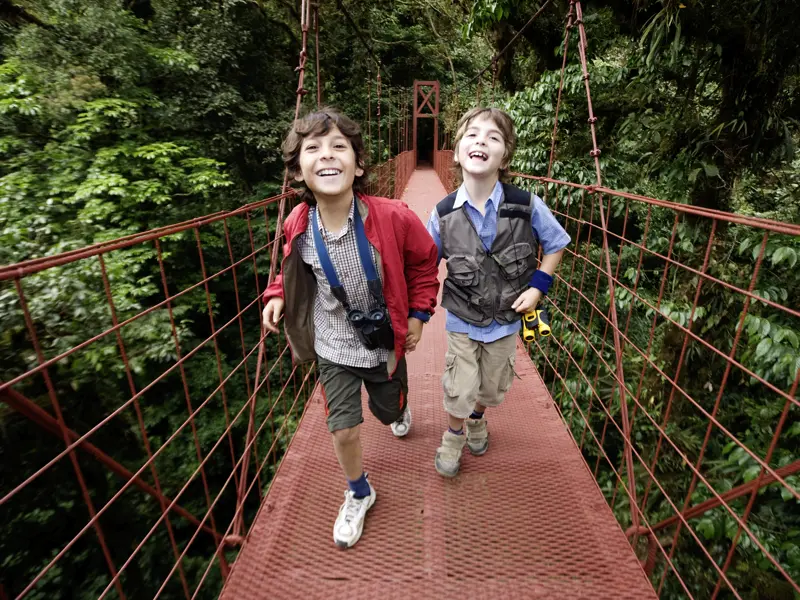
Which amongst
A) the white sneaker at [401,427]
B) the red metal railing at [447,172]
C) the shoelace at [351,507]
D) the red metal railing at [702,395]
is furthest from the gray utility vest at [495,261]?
the red metal railing at [447,172]

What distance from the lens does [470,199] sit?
147 cm

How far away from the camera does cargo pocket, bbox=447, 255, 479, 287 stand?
144cm

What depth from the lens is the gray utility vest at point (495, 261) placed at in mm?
1427

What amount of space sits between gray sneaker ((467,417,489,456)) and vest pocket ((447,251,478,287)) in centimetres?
50

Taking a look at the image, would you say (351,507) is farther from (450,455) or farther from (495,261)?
(495,261)

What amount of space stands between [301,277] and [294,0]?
8.75 metres

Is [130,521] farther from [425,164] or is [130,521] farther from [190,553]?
[425,164]

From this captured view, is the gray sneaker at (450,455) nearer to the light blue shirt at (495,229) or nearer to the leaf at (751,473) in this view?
the light blue shirt at (495,229)

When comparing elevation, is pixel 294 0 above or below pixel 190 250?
above

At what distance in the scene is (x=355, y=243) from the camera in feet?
4.05

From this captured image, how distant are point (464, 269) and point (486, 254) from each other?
0.08 m

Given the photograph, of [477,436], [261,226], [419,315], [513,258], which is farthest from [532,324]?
[261,226]

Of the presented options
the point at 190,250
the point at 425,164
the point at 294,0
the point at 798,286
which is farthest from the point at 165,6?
the point at 425,164

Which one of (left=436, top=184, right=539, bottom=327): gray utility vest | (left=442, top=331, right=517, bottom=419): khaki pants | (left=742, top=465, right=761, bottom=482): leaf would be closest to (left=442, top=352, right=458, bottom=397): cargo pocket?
(left=442, top=331, right=517, bottom=419): khaki pants
